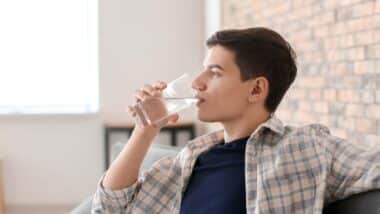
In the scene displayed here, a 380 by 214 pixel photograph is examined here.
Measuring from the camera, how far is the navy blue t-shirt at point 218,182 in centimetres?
139

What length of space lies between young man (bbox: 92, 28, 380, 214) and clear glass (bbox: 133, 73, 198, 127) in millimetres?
22

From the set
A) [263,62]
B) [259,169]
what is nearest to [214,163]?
[259,169]

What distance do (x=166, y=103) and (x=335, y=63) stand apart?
3.12ft

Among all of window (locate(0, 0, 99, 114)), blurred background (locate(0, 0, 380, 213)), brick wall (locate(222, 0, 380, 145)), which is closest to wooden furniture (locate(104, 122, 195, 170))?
blurred background (locate(0, 0, 380, 213))

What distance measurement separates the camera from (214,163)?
58.7 inches

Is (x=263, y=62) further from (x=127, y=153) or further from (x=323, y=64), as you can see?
(x=323, y=64)

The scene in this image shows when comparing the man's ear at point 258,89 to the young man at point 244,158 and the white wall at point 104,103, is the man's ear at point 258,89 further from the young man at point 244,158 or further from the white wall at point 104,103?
the white wall at point 104,103

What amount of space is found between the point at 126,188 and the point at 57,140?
2.55 metres

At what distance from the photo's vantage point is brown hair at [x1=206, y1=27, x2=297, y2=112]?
4.76 feet

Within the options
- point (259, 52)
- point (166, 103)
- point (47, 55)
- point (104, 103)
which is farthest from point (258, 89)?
point (47, 55)

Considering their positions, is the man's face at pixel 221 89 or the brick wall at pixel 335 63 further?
the brick wall at pixel 335 63

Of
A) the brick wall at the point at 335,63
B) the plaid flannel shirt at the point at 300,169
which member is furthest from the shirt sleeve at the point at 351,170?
the brick wall at the point at 335,63

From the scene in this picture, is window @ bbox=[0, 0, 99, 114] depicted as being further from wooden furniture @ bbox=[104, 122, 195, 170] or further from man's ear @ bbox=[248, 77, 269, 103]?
man's ear @ bbox=[248, 77, 269, 103]

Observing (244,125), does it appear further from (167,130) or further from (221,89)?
(167,130)
